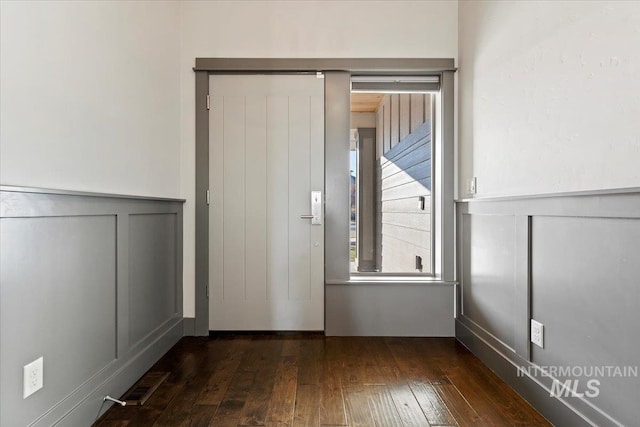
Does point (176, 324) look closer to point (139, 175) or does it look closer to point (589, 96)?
point (139, 175)

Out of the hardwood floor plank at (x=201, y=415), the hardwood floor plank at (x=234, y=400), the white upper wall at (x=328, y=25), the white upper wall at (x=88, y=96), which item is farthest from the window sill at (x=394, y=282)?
the white upper wall at (x=88, y=96)

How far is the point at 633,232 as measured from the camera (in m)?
1.25

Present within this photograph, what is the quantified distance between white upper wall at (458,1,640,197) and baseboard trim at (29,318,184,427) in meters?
2.22

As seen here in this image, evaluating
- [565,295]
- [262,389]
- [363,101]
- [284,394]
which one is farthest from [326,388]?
[363,101]

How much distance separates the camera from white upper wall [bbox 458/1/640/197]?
133cm

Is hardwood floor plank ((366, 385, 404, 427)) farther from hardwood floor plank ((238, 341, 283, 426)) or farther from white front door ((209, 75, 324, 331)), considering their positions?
white front door ((209, 75, 324, 331))

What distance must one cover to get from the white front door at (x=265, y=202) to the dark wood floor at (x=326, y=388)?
279 millimetres

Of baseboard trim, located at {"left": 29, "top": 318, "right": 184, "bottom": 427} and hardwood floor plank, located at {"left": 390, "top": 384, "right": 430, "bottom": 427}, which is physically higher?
baseboard trim, located at {"left": 29, "top": 318, "right": 184, "bottom": 427}

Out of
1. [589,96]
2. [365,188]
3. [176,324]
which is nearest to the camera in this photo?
[589,96]

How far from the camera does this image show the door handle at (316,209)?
276 centimetres

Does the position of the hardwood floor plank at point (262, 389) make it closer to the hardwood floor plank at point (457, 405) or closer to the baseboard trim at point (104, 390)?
the baseboard trim at point (104, 390)

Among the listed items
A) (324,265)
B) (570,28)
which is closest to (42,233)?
(324,265)

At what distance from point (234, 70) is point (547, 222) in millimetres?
2233

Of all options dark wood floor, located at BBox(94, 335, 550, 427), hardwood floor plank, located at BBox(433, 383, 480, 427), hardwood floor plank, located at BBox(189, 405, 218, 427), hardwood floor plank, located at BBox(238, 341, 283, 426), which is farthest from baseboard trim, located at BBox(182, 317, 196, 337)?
hardwood floor plank, located at BBox(433, 383, 480, 427)
